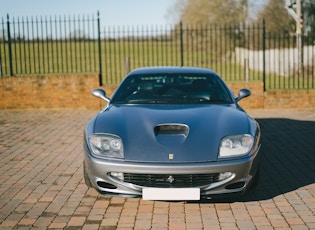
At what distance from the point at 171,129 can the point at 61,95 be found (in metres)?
8.11

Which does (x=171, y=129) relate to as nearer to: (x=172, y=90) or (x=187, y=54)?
(x=172, y=90)

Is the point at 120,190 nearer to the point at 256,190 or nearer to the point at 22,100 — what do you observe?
the point at 256,190

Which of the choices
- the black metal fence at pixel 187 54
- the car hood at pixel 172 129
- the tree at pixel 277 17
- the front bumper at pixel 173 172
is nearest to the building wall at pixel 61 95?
the black metal fence at pixel 187 54

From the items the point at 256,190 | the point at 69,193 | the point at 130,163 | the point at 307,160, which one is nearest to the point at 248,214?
the point at 256,190

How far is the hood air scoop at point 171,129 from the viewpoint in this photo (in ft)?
14.4

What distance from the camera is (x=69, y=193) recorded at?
4965mm

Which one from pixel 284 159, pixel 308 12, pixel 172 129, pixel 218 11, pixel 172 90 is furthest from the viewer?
pixel 218 11

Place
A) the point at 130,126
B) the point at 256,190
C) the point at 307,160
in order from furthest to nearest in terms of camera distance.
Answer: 1. the point at 307,160
2. the point at 256,190
3. the point at 130,126

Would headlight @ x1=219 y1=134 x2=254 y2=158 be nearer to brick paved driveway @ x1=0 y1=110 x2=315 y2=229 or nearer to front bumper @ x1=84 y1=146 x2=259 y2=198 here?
front bumper @ x1=84 y1=146 x2=259 y2=198

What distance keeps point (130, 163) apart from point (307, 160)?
11.1 feet

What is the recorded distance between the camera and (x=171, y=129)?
4441 mm

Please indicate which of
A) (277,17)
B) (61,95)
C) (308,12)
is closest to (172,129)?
(61,95)

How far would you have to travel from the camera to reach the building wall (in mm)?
11703

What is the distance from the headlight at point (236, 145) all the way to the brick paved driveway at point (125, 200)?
1.96 ft
